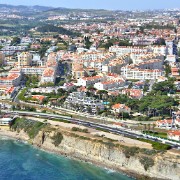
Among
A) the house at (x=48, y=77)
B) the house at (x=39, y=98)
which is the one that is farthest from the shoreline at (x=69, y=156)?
the house at (x=48, y=77)

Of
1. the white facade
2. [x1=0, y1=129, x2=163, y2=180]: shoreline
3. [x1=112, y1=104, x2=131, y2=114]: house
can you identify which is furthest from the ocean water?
the white facade

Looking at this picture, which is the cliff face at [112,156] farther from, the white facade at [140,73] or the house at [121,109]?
the white facade at [140,73]

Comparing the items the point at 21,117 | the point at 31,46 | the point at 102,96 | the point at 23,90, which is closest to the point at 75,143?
the point at 21,117

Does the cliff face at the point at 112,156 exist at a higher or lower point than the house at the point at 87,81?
lower

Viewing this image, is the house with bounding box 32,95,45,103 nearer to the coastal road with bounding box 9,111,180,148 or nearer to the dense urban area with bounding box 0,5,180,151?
the dense urban area with bounding box 0,5,180,151

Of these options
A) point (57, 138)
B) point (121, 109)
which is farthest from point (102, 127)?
point (121, 109)

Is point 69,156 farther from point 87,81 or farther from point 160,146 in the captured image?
point 87,81

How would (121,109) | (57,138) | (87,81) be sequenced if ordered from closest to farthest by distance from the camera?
(57,138) → (121,109) → (87,81)
